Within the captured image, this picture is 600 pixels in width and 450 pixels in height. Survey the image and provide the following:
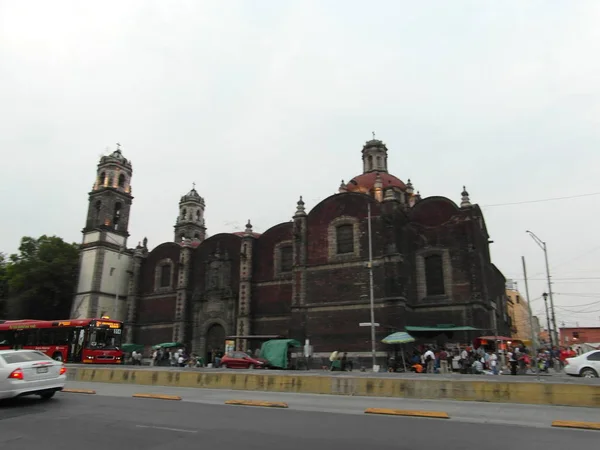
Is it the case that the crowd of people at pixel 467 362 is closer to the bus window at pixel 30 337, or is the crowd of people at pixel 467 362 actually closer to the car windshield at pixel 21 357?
the car windshield at pixel 21 357

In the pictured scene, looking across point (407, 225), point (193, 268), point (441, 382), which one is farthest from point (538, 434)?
point (193, 268)

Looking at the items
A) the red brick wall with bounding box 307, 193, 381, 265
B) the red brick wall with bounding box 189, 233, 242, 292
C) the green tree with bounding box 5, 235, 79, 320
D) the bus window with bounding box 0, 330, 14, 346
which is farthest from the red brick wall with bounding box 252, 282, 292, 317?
the green tree with bounding box 5, 235, 79, 320

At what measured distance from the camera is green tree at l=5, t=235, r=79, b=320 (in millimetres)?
46188

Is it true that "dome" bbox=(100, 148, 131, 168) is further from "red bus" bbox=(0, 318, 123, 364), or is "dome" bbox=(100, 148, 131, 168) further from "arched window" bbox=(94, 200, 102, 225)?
"red bus" bbox=(0, 318, 123, 364)

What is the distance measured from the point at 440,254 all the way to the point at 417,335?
5872 millimetres

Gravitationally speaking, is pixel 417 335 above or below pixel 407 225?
below

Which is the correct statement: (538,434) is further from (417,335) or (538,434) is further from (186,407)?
(417,335)

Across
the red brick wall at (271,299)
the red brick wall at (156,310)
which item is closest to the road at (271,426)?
the red brick wall at (271,299)

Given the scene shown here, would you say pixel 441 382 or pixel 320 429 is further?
pixel 441 382

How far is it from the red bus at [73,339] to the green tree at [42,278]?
18.3m

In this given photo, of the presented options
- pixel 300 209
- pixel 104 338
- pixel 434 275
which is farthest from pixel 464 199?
pixel 104 338

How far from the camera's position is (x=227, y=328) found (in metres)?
38.9

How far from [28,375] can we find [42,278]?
1609 inches

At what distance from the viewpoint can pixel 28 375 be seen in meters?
10.6
